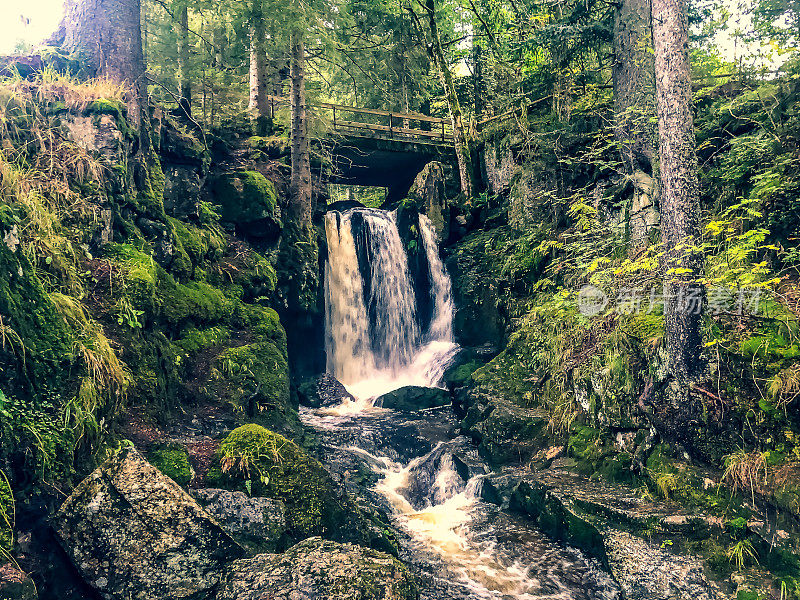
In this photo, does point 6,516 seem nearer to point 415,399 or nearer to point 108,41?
point 108,41

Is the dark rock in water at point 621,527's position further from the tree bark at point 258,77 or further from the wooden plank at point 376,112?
the wooden plank at point 376,112

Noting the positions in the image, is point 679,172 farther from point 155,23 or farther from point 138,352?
point 155,23

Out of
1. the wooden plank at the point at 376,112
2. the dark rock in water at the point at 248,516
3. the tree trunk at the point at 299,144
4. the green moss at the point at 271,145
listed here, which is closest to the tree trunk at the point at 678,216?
the dark rock in water at the point at 248,516

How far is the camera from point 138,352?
5.67 meters

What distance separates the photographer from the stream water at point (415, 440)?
5.52 m

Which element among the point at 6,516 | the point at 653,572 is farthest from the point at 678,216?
the point at 6,516

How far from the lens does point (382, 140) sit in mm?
16047

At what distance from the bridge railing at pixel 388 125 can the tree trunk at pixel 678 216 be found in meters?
10.3

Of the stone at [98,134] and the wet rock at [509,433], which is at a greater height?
the stone at [98,134]

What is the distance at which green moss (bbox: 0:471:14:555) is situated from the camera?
3369mm

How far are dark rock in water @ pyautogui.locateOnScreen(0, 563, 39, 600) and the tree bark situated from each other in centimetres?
1036

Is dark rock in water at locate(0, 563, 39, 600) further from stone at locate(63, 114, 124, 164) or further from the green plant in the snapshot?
the green plant

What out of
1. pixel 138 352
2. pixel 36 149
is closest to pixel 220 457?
pixel 138 352

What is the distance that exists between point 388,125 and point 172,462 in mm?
14145
